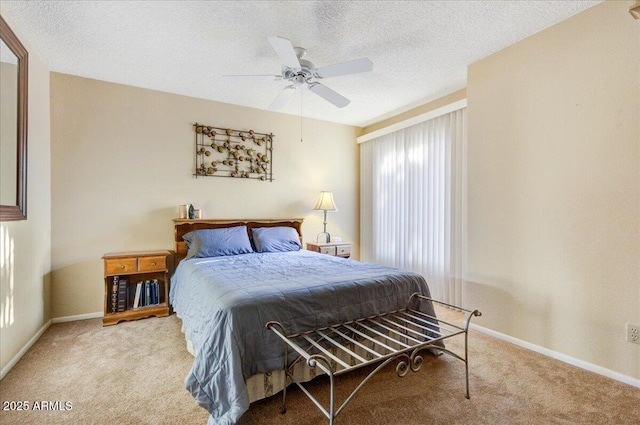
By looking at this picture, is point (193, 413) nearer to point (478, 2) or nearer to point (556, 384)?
point (556, 384)

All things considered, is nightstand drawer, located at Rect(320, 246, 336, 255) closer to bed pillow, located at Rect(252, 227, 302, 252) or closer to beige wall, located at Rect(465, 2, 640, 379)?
bed pillow, located at Rect(252, 227, 302, 252)

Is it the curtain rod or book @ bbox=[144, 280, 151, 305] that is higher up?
the curtain rod

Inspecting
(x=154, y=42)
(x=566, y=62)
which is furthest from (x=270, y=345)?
(x=566, y=62)

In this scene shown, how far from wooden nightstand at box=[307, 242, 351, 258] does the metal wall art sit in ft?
3.76

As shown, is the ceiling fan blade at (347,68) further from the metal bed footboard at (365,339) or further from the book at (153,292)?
the book at (153,292)

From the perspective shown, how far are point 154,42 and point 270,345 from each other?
2.62 m

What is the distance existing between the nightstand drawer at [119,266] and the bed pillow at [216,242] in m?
0.54

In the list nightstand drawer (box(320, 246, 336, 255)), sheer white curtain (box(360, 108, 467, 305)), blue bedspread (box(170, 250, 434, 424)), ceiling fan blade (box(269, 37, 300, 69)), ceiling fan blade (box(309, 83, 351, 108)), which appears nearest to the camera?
blue bedspread (box(170, 250, 434, 424))

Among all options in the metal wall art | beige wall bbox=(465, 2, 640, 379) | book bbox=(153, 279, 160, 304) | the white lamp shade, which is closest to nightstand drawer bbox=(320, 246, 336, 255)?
the white lamp shade

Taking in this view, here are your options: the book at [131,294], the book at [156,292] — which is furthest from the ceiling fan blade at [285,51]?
the book at [131,294]

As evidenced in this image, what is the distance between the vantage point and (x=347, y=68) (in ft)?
7.53

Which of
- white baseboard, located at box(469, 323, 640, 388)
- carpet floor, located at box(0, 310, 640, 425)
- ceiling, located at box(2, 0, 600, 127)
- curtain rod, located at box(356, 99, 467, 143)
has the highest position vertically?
ceiling, located at box(2, 0, 600, 127)

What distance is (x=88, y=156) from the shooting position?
3.24 meters

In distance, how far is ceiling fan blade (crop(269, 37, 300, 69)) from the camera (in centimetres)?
198
